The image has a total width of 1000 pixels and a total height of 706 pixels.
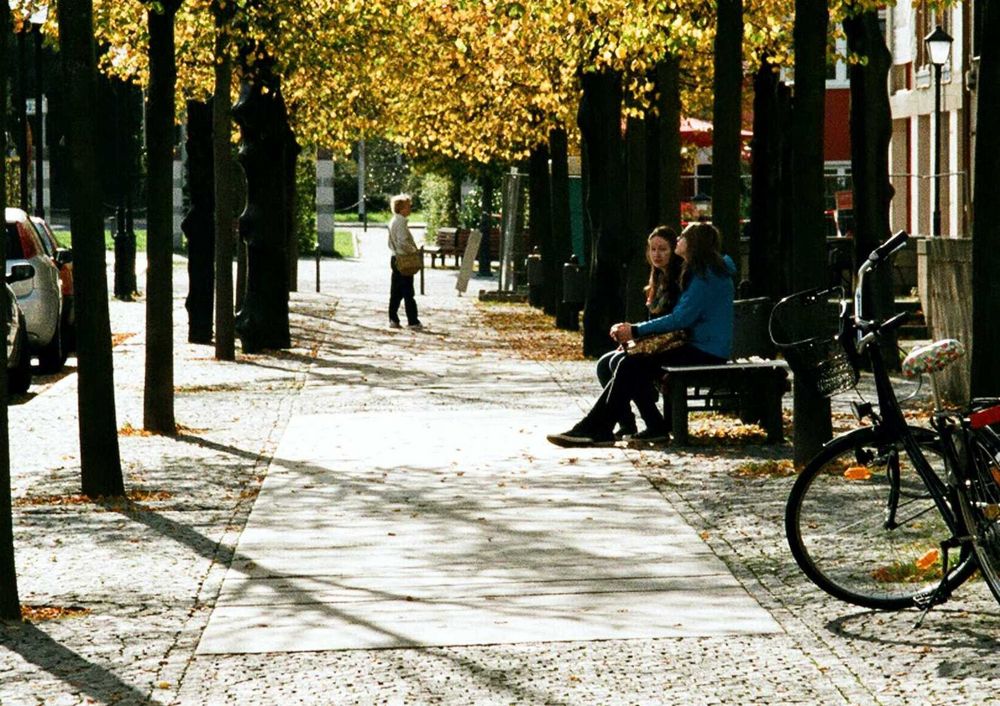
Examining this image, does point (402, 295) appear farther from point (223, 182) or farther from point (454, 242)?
point (454, 242)

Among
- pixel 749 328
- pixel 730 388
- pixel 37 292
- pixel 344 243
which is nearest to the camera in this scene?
pixel 730 388

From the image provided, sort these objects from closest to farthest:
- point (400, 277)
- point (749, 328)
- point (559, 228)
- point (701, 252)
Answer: point (701, 252), point (749, 328), point (400, 277), point (559, 228)

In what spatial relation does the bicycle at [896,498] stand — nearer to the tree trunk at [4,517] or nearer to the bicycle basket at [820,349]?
the bicycle basket at [820,349]

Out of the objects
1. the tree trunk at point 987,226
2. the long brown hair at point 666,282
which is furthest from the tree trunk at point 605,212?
the tree trunk at point 987,226

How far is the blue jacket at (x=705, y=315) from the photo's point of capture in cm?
1325

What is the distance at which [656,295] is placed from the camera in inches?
543

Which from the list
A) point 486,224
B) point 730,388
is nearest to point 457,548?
point 730,388

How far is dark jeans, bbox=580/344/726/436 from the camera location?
44.1ft

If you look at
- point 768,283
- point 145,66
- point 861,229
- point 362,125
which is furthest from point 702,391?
point 362,125

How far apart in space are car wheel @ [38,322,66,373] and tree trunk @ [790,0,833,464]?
12.1 m

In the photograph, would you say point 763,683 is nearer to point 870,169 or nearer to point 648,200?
point 870,169

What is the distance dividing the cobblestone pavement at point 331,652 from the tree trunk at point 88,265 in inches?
11.2

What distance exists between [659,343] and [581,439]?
80cm

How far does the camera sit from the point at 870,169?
1991cm
